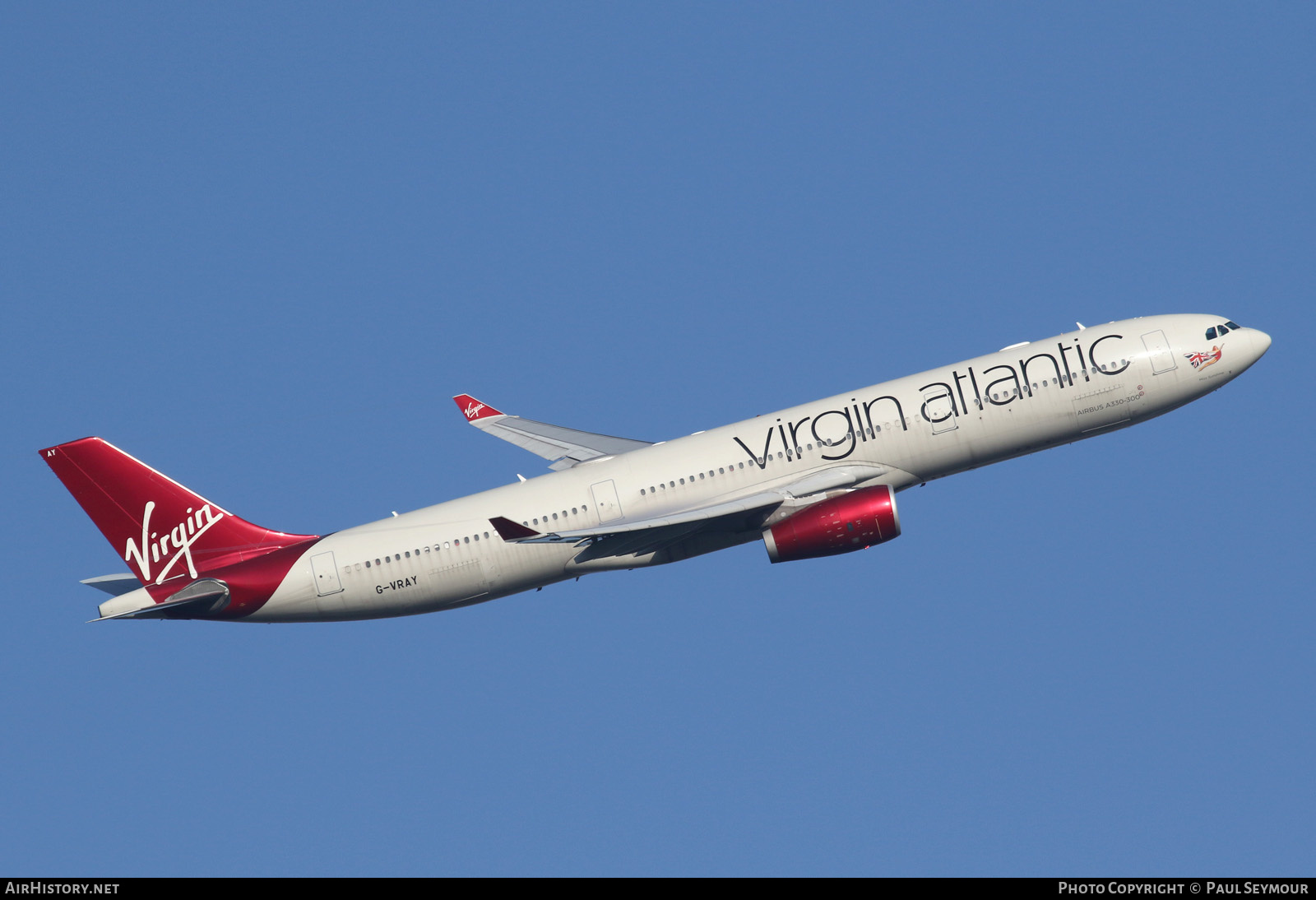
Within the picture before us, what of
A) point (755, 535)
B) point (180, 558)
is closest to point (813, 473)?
point (755, 535)

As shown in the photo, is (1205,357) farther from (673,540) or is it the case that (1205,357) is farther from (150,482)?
(150,482)

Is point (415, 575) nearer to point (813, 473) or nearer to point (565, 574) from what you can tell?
point (565, 574)

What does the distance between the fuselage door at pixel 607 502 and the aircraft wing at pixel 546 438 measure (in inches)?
142

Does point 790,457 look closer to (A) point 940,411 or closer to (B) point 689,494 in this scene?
(B) point 689,494

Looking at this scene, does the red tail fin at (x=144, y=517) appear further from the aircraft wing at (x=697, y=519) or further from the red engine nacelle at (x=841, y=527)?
the red engine nacelle at (x=841, y=527)

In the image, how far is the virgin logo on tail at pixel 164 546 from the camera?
2517 inches

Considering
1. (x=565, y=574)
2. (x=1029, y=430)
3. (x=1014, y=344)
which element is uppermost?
(x=1014, y=344)

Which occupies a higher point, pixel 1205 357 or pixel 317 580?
pixel 1205 357

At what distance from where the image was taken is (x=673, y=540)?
6238 cm

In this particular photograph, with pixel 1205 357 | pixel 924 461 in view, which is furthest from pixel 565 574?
pixel 1205 357

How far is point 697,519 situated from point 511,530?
Result: 25.6 feet

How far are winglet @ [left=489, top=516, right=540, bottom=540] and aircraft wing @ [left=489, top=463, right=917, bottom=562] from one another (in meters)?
0.13

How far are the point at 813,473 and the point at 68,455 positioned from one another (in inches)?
1300

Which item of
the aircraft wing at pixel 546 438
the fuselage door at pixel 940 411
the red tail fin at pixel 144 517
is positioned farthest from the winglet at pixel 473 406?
the fuselage door at pixel 940 411
